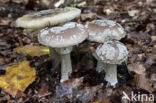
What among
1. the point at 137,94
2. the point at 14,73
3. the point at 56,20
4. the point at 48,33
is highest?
the point at 56,20

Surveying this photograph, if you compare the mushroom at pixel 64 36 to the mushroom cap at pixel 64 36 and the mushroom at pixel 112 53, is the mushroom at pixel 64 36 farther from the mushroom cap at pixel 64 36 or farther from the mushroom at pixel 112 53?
the mushroom at pixel 112 53

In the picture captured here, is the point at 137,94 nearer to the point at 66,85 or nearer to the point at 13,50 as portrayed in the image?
the point at 66,85

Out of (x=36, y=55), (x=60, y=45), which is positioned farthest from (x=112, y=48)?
(x=36, y=55)

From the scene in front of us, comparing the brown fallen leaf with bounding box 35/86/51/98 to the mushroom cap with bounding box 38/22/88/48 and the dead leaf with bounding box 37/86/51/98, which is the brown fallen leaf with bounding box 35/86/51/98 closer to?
the dead leaf with bounding box 37/86/51/98

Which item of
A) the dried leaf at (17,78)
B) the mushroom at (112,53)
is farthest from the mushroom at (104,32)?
the dried leaf at (17,78)

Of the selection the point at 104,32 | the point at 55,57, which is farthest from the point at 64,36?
the point at 55,57
